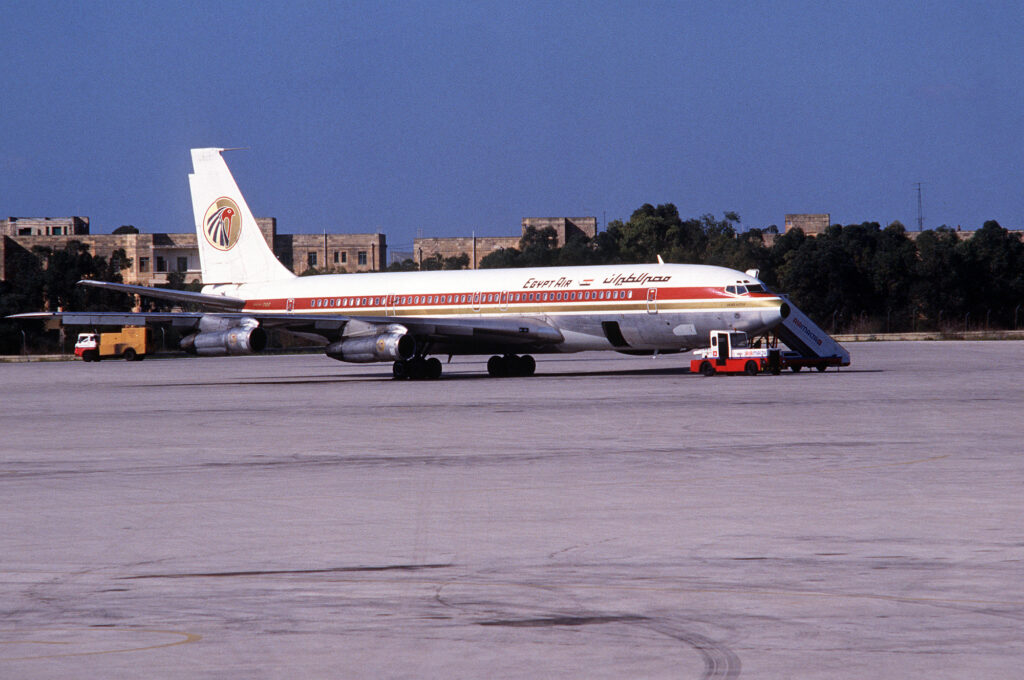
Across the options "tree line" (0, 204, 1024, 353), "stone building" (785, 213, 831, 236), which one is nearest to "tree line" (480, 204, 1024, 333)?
"tree line" (0, 204, 1024, 353)

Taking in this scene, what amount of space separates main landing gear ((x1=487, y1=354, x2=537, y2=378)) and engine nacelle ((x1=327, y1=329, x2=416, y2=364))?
169 inches

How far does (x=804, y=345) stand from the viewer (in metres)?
47.4

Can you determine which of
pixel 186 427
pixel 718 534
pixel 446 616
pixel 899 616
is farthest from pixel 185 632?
pixel 186 427

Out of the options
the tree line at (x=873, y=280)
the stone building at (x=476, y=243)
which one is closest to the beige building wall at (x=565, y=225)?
the stone building at (x=476, y=243)

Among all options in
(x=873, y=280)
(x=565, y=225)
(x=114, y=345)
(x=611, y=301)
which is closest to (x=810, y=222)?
(x=565, y=225)

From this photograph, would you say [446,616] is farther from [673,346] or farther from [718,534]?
[673,346]

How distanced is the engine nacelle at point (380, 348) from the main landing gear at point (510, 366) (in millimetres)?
4299

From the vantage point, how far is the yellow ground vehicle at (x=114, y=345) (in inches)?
3248

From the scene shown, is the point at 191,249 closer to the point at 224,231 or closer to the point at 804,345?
the point at 224,231

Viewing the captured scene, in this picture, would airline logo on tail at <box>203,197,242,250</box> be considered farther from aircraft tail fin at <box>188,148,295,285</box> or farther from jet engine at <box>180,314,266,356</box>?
jet engine at <box>180,314,266,356</box>

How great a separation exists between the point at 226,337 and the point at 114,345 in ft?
131

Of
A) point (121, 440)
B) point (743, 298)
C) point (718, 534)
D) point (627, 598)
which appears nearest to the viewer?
point (627, 598)

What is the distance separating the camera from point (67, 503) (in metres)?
15.1

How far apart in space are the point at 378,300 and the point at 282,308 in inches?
187
